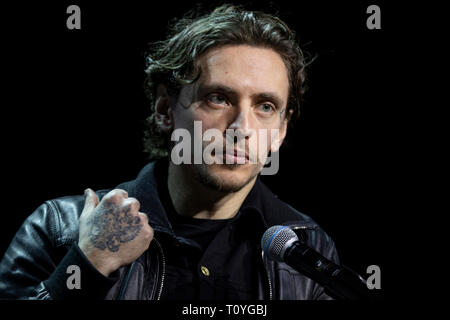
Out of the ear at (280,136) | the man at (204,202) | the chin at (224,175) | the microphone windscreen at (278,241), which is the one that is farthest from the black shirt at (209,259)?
the microphone windscreen at (278,241)

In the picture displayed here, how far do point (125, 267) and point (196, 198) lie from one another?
0.47 metres

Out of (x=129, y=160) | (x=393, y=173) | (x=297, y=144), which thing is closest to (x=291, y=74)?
(x=297, y=144)

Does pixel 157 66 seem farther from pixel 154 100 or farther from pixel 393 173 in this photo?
pixel 393 173

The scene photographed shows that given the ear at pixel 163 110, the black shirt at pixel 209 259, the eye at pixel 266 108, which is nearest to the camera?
the black shirt at pixel 209 259

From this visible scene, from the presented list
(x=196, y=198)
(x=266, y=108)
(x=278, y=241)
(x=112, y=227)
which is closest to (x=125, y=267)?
(x=112, y=227)

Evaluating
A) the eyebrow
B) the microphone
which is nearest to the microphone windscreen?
the microphone

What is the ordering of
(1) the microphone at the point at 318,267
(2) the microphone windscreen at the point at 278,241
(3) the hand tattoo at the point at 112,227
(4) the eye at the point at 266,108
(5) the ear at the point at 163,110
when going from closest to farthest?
(1) the microphone at the point at 318,267
(2) the microphone windscreen at the point at 278,241
(3) the hand tattoo at the point at 112,227
(4) the eye at the point at 266,108
(5) the ear at the point at 163,110

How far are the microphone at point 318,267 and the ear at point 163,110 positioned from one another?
0.96 meters

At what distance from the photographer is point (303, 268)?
135cm

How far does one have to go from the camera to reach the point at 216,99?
2.00m

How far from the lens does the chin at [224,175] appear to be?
1.94m

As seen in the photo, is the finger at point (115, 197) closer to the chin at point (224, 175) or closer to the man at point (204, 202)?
the man at point (204, 202)

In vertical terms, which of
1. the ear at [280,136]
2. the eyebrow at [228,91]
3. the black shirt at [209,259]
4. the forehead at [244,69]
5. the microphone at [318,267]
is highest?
the forehead at [244,69]

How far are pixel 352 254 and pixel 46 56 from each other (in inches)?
84.9
